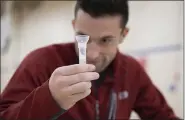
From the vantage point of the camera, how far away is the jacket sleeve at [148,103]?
1057 millimetres

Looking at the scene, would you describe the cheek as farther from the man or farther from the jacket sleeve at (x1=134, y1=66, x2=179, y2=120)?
the jacket sleeve at (x1=134, y1=66, x2=179, y2=120)

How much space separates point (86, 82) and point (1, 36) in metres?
0.93

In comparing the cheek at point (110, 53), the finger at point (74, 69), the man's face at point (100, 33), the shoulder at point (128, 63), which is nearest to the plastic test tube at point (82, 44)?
the finger at point (74, 69)

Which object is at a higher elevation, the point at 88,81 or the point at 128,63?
the point at 88,81

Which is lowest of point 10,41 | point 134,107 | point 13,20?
point 134,107

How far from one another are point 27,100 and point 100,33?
31cm

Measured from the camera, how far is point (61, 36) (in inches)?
55.3

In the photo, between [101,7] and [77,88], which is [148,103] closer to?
[101,7]

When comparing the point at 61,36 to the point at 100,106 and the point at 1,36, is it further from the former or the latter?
the point at 100,106

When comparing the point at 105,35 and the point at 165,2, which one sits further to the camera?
the point at 165,2

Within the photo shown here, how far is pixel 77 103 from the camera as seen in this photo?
0.79 meters

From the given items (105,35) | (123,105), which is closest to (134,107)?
(123,105)

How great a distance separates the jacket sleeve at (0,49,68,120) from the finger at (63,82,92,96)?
0.15ft

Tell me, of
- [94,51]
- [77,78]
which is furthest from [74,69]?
[94,51]
